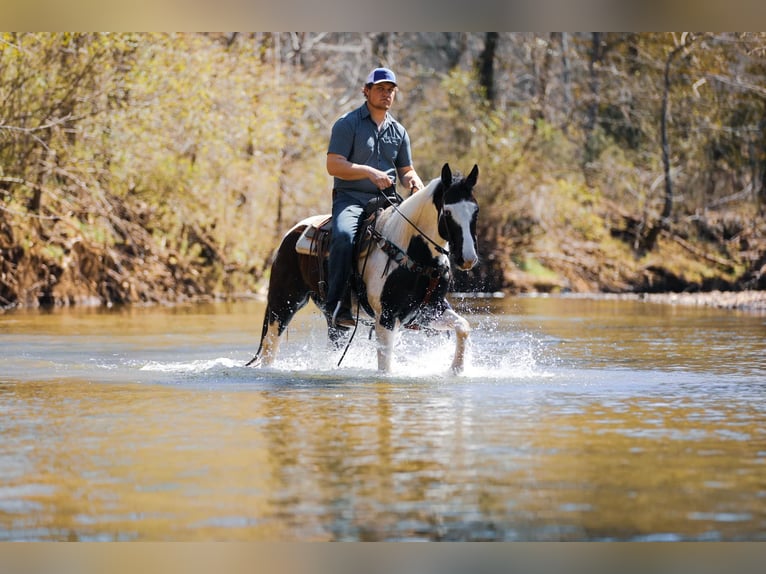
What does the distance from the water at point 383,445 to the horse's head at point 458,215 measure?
922mm

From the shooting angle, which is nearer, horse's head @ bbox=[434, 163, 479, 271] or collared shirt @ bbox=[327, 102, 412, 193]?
horse's head @ bbox=[434, 163, 479, 271]

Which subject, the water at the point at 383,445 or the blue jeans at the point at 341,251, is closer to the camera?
the water at the point at 383,445

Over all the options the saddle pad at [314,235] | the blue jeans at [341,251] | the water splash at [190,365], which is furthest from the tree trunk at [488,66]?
the blue jeans at [341,251]

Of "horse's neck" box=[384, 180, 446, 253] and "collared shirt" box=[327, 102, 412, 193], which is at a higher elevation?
"collared shirt" box=[327, 102, 412, 193]

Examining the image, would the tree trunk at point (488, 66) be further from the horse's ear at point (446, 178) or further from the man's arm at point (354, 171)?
the horse's ear at point (446, 178)

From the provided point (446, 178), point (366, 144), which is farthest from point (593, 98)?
point (446, 178)

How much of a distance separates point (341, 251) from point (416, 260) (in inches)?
26.0

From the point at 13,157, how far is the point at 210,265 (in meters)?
5.42

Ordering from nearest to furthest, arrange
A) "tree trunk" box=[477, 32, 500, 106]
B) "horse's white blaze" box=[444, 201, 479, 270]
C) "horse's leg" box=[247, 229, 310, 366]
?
"horse's white blaze" box=[444, 201, 479, 270]
"horse's leg" box=[247, 229, 310, 366]
"tree trunk" box=[477, 32, 500, 106]

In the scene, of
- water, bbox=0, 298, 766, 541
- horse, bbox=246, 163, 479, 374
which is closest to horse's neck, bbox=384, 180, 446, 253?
horse, bbox=246, 163, 479, 374

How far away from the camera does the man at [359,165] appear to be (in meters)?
10.3

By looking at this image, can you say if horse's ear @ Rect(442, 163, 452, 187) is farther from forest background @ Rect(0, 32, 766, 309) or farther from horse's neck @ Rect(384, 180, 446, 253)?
forest background @ Rect(0, 32, 766, 309)

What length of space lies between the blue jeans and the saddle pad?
0.32 meters

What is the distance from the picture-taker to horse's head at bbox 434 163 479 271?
9.44 m
